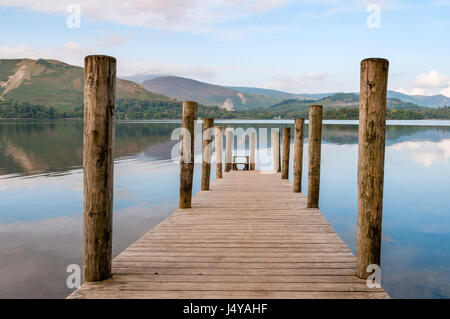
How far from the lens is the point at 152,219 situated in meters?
11.9

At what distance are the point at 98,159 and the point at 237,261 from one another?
2.22 metres

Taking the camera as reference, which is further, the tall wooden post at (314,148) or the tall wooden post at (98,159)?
the tall wooden post at (314,148)

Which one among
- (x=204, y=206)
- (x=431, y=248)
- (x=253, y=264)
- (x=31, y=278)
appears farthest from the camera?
(x=431, y=248)

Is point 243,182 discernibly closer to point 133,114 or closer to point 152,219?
point 152,219

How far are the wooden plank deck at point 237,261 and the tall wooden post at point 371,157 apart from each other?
0.43 metres

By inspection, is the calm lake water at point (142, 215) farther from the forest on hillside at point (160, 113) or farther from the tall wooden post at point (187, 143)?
the forest on hillside at point (160, 113)

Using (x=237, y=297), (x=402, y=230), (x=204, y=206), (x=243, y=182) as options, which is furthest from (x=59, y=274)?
(x=402, y=230)

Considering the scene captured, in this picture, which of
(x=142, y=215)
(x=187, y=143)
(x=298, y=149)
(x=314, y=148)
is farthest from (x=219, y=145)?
(x=314, y=148)

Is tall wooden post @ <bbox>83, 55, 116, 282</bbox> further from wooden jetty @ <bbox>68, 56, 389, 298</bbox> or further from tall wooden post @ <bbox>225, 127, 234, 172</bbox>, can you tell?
tall wooden post @ <bbox>225, 127, 234, 172</bbox>

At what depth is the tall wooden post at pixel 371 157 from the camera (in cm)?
389

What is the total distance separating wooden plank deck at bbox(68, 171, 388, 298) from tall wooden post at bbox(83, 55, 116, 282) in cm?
35

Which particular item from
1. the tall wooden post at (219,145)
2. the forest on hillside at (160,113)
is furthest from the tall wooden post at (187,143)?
the forest on hillside at (160,113)

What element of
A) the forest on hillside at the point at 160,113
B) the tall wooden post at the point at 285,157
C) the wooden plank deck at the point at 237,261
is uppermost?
the forest on hillside at the point at 160,113
